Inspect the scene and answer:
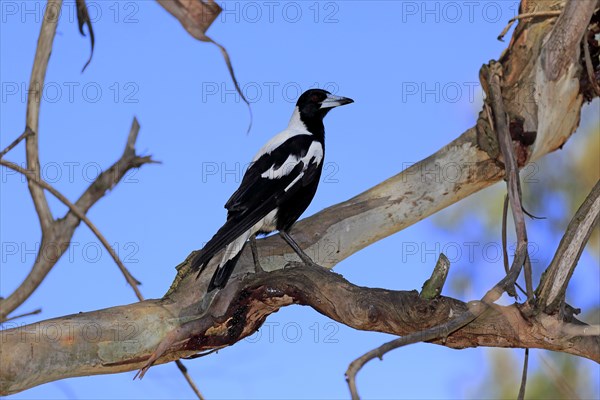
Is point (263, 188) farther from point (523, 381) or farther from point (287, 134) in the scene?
point (523, 381)

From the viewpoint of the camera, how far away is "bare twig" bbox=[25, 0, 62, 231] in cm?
155

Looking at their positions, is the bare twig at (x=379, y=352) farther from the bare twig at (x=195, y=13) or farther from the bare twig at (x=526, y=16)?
the bare twig at (x=526, y=16)

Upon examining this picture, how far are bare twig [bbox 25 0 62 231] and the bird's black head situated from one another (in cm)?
218

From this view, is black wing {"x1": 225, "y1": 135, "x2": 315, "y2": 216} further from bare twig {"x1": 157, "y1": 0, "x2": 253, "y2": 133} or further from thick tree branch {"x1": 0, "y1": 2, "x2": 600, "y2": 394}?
bare twig {"x1": 157, "y1": 0, "x2": 253, "y2": 133}

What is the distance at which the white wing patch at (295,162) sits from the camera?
3.10m

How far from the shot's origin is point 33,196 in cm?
154

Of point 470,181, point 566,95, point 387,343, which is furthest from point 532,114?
point 387,343

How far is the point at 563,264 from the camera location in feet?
6.95

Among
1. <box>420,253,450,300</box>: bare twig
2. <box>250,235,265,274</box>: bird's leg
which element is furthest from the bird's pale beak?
<box>420,253,450,300</box>: bare twig

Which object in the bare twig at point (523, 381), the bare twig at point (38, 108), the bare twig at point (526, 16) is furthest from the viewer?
the bare twig at point (526, 16)

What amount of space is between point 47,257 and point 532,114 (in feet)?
6.62

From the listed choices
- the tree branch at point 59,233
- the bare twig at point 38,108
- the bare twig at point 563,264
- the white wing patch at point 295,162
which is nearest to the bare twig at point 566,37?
the bare twig at point 563,264

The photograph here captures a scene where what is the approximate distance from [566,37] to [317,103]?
1.39m

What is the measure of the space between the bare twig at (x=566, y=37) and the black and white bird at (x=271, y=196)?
999mm
